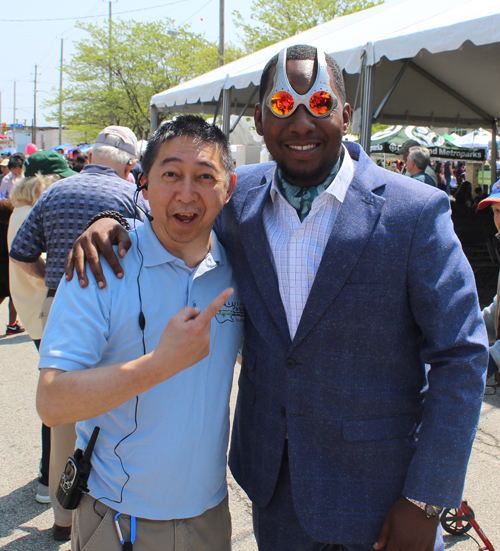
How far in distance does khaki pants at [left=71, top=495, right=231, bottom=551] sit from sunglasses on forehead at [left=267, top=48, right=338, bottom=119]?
1219mm

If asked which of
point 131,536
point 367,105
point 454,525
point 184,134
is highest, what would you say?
point 367,105

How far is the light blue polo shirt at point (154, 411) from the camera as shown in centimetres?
141

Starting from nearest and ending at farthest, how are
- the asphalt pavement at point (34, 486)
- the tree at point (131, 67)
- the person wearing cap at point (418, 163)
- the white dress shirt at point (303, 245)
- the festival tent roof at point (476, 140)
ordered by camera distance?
1. the white dress shirt at point (303, 245)
2. the asphalt pavement at point (34, 486)
3. the person wearing cap at point (418, 163)
4. the festival tent roof at point (476, 140)
5. the tree at point (131, 67)

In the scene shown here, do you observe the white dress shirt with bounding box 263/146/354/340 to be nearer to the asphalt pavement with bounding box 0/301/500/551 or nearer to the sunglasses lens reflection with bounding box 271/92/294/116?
the sunglasses lens reflection with bounding box 271/92/294/116

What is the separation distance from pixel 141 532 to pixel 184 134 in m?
1.14

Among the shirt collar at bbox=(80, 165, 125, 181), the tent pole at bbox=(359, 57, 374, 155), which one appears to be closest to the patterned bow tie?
the shirt collar at bbox=(80, 165, 125, 181)

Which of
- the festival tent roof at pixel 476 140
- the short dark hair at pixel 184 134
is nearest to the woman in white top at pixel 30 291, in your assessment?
the short dark hair at pixel 184 134

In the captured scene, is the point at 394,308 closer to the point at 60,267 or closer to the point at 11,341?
the point at 60,267

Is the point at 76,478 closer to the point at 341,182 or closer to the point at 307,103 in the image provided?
the point at 341,182

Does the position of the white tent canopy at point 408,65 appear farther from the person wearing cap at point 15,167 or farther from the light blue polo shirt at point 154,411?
the light blue polo shirt at point 154,411

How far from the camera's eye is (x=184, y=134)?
1.53 metres

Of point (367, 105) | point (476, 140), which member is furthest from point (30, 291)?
point (476, 140)

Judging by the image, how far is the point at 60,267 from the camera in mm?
2705

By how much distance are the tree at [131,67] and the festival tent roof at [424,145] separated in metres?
13.4
